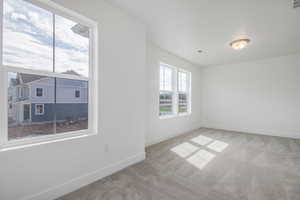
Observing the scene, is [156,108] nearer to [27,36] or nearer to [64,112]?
[64,112]

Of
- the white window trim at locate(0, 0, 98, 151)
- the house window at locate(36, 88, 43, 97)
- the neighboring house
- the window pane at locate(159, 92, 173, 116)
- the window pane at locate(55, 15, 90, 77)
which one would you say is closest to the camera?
the white window trim at locate(0, 0, 98, 151)

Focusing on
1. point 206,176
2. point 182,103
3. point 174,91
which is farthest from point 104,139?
point 182,103

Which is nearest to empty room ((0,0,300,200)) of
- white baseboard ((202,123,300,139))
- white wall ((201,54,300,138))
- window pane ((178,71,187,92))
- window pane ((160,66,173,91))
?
window pane ((160,66,173,91))

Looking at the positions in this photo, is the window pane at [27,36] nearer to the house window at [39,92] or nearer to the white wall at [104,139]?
the house window at [39,92]

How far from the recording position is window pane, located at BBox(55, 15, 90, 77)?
71.2 inches

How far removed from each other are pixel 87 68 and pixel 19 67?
2.51 ft

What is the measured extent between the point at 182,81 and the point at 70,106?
4.03 m

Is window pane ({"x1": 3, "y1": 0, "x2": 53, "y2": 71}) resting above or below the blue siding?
above

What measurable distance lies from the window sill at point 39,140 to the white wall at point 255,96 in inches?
209

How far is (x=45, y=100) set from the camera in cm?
173

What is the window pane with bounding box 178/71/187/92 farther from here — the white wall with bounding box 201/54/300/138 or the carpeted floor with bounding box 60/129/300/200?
the carpeted floor with bounding box 60/129/300/200

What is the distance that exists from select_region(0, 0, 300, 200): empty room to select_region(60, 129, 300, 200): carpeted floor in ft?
0.06

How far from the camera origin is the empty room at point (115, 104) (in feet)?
5.00

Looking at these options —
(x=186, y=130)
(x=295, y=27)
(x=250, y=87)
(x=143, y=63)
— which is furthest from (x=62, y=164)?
(x=250, y=87)
